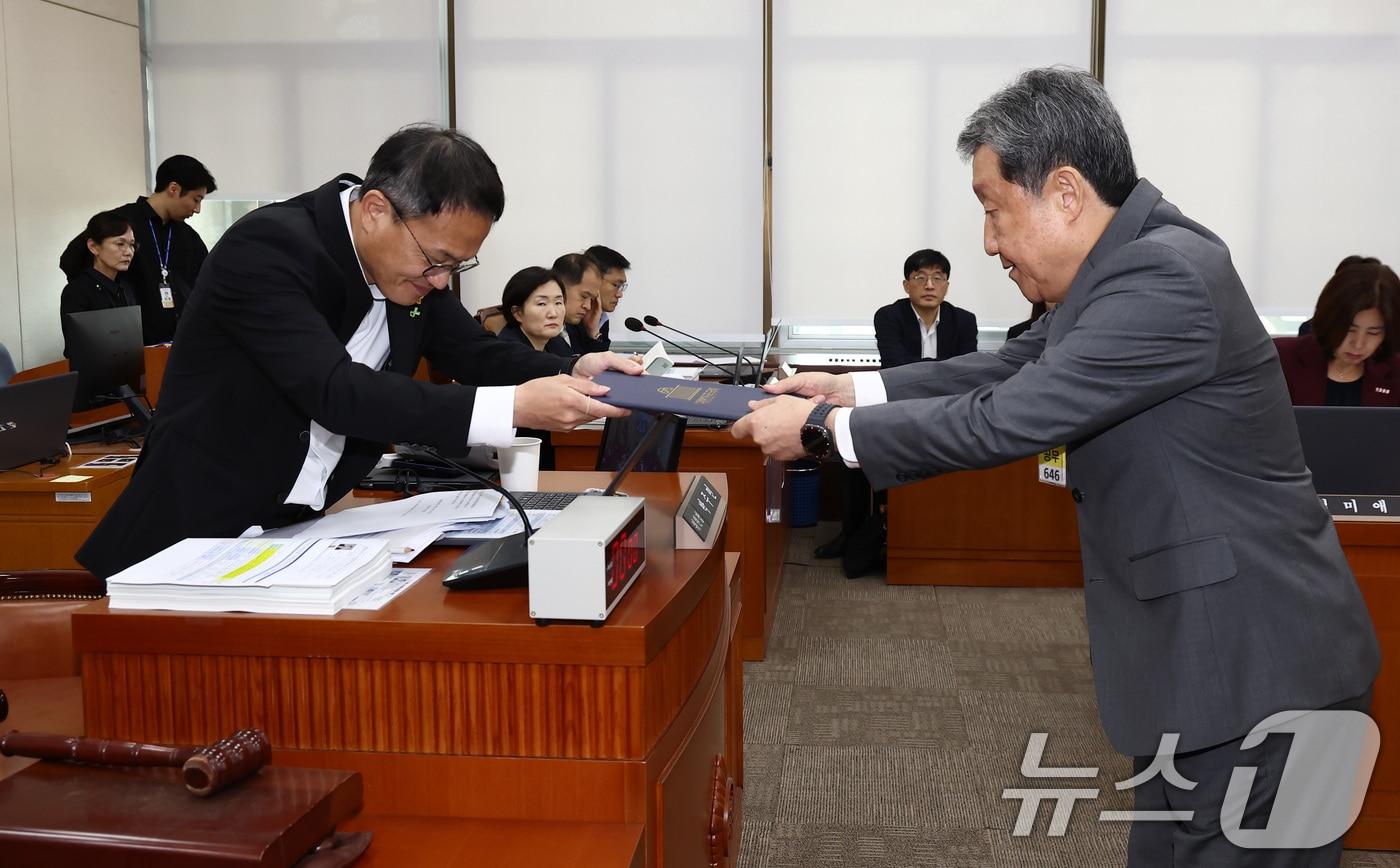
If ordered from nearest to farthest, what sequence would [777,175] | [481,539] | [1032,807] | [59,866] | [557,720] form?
[59,866]
[557,720]
[481,539]
[1032,807]
[777,175]

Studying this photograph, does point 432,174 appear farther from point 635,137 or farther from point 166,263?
point 635,137

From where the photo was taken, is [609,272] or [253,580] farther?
[609,272]

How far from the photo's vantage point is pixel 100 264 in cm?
567

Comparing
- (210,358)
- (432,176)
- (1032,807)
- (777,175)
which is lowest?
(1032,807)

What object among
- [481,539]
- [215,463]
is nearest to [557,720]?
[481,539]

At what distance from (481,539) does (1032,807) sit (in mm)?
1843

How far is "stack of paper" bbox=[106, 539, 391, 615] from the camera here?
58.3 inches

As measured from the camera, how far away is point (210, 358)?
1.88 meters

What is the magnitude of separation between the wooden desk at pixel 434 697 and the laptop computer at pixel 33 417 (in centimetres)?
251

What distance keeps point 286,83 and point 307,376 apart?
6097mm

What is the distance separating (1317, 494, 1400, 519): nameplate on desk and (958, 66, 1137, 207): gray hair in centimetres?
137

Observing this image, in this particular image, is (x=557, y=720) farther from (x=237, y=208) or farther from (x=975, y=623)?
(x=237, y=208)

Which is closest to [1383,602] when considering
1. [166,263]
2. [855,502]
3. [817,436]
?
[817,436]

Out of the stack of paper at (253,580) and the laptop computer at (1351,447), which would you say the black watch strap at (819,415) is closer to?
the stack of paper at (253,580)
